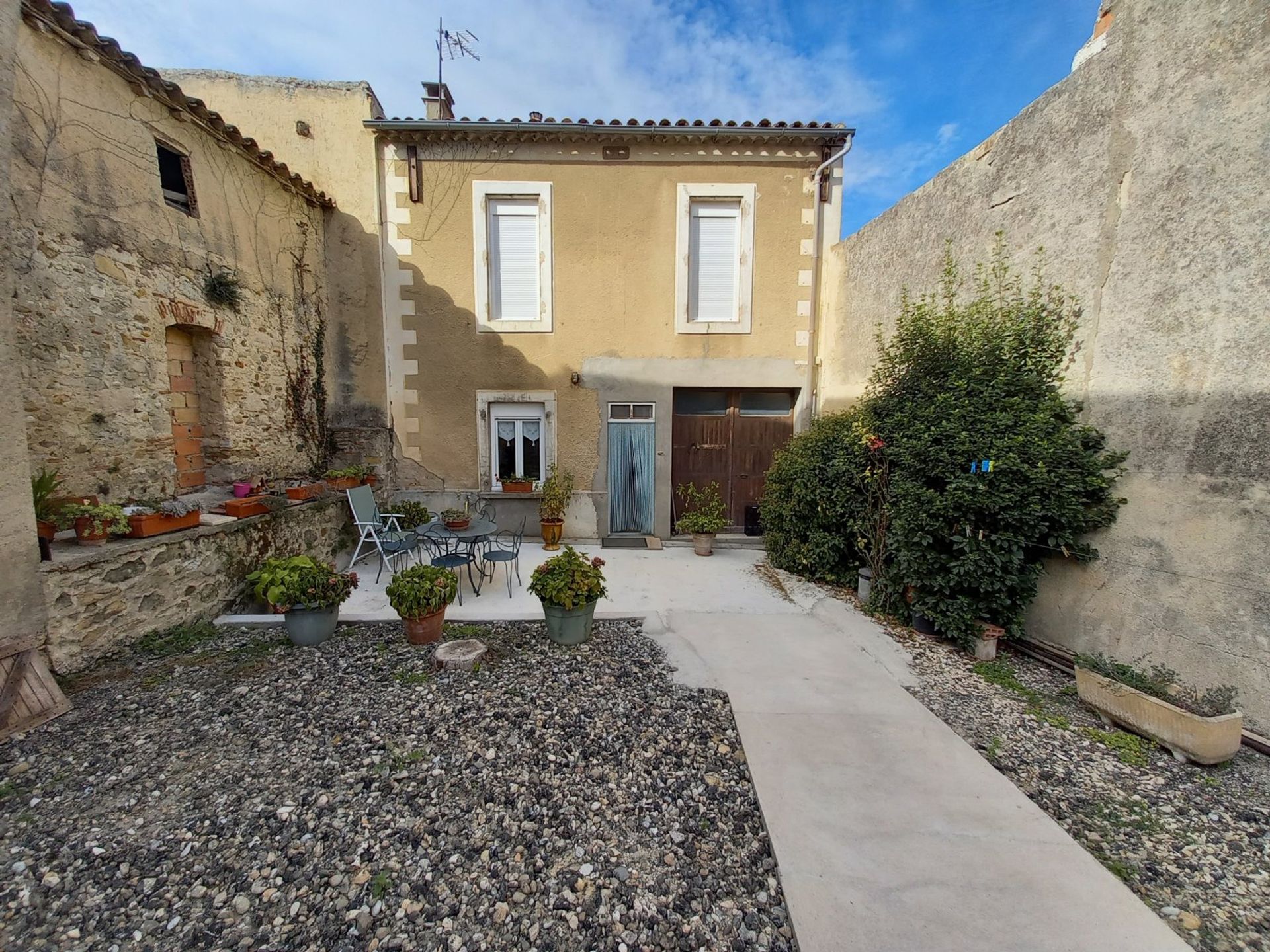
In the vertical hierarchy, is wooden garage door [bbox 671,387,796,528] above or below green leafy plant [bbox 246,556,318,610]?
above

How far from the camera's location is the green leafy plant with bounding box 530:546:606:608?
377 cm

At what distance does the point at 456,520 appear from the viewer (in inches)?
226

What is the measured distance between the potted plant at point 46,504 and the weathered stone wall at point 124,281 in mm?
180

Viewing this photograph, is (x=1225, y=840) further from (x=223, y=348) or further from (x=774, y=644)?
(x=223, y=348)

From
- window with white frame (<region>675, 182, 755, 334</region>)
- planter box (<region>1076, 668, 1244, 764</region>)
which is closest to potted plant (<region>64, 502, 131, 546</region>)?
window with white frame (<region>675, 182, 755, 334</region>)

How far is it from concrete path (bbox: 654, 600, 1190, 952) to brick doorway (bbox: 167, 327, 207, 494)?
5.19m

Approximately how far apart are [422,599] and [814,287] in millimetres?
6444

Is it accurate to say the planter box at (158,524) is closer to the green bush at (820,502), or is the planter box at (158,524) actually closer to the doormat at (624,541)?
the doormat at (624,541)

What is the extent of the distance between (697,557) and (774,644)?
8.22 ft

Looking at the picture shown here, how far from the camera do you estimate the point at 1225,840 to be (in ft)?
7.09

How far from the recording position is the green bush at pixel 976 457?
349 cm

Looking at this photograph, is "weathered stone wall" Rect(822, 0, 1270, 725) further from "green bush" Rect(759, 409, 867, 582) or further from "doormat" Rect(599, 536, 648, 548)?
"doormat" Rect(599, 536, 648, 548)

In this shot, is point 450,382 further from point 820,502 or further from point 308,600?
point 820,502

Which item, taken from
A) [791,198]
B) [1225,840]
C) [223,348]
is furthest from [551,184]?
[1225,840]
